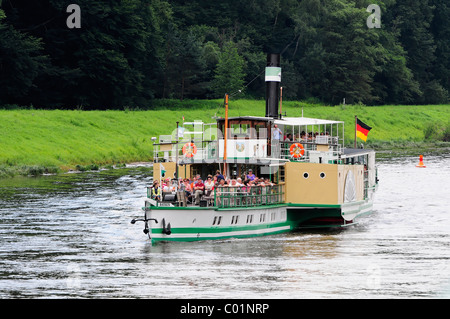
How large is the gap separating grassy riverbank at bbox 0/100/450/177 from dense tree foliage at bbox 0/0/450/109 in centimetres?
556

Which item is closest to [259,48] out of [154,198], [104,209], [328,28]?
[328,28]

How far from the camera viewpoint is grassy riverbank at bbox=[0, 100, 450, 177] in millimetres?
66875

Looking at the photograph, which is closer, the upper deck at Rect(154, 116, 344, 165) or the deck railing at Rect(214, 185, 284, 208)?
the deck railing at Rect(214, 185, 284, 208)

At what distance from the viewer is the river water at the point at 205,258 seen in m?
27.5

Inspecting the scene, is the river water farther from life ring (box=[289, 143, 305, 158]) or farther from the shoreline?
the shoreline

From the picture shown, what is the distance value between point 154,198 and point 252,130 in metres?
5.82

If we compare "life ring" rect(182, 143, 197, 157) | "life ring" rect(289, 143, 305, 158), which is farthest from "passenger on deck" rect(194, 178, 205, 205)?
"life ring" rect(289, 143, 305, 158)

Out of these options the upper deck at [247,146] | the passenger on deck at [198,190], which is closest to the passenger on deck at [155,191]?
the passenger on deck at [198,190]

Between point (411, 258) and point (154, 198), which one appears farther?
point (154, 198)

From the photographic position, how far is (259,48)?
416ft

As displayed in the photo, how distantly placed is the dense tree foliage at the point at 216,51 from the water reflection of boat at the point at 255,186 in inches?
1859

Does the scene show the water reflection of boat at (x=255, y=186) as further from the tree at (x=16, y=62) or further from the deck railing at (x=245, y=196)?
the tree at (x=16, y=62)
